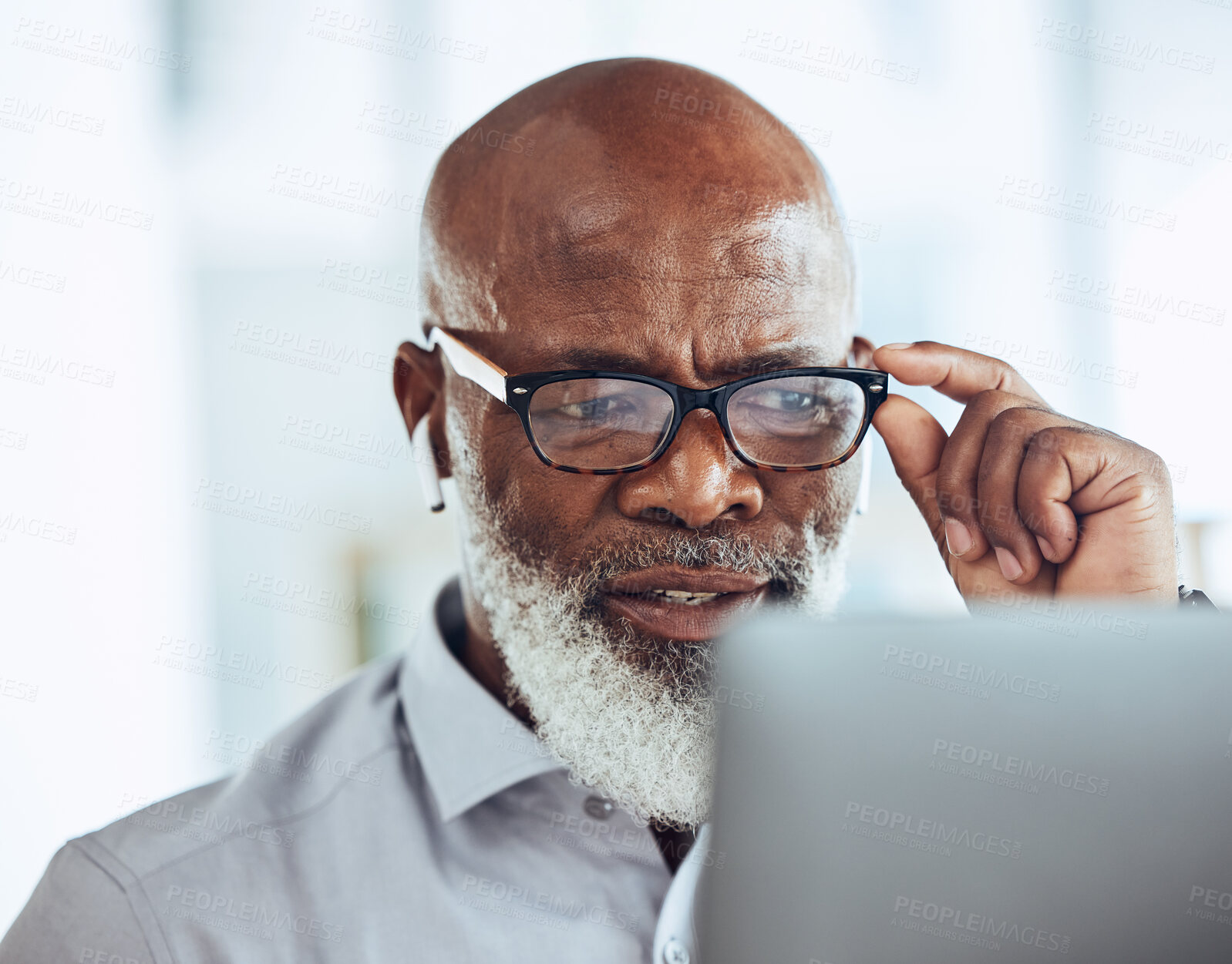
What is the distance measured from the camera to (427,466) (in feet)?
4.27

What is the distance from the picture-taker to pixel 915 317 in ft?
7.11

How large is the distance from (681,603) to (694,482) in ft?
0.53

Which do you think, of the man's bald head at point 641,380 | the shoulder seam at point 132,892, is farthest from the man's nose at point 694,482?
the shoulder seam at point 132,892

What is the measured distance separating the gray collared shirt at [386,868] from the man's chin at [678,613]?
0.22 metres
